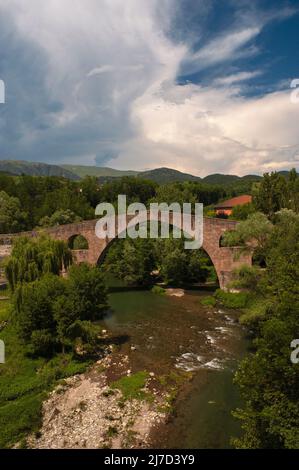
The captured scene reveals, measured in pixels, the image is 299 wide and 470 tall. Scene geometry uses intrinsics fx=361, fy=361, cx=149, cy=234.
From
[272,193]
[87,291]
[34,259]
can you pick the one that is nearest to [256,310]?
[87,291]

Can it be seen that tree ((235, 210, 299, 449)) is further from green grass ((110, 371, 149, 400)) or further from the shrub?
the shrub

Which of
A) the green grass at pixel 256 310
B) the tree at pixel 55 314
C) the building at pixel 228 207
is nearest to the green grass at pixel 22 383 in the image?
the tree at pixel 55 314

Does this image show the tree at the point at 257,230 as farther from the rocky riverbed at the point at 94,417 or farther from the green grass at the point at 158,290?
the rocky riverbed at the point at 94,417

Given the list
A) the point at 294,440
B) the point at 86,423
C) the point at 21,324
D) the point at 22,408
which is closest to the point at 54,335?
the point at 21,324

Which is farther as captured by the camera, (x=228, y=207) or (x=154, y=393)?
(x=228, y=207)

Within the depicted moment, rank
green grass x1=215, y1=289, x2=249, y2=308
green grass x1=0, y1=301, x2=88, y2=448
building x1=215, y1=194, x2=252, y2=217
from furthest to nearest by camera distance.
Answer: building x1=215, y1=194, x2=252, y2=217, green grass x1=215, y1=289, x2=249, y2=308, green grass x1=0, y1=301, x2=88, y2=448

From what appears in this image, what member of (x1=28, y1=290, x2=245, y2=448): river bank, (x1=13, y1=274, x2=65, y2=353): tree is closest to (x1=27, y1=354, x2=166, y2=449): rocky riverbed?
(x1=28, y1=290, x2=245, y2=448): river bank

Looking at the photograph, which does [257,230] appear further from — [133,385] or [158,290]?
[133,385]
